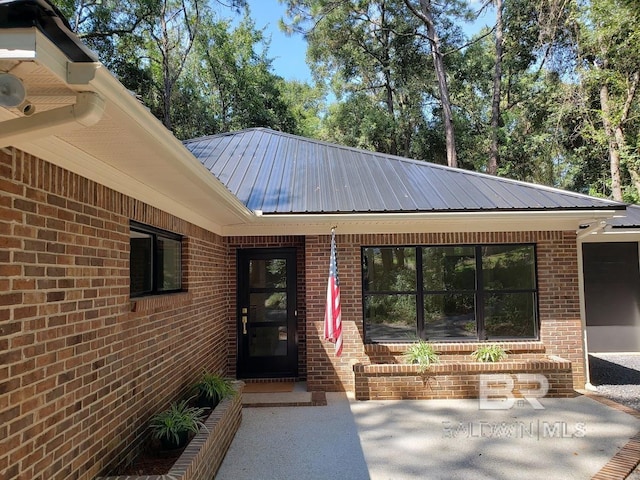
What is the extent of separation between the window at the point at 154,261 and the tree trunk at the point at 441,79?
14257mm

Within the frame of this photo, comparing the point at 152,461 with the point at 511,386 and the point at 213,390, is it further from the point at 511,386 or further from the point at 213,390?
the point at 511,386

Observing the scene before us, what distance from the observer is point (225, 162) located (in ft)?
27.6

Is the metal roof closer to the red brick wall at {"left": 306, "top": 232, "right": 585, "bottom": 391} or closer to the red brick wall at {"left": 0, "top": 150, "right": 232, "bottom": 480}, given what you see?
the red brick wall at {"left": 306, "top": 232, "right": 585, "bottom": 391}

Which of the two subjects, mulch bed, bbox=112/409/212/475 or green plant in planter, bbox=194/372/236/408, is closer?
mulch bed, bbox=112/409/212/475

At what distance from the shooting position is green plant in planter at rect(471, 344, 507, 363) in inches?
260

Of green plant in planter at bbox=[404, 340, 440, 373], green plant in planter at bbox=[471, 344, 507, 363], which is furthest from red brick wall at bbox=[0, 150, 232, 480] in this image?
green plant in planter at bbox=[471, 344, 507, 363]

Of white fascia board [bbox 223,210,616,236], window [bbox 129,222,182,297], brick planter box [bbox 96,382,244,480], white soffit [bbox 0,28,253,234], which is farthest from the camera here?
white fascia board [bbox 223,210,616,236]

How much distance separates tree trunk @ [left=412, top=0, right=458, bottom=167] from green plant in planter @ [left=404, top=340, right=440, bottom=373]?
1194 centimetres

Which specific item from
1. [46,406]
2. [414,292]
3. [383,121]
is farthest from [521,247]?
[383,121]

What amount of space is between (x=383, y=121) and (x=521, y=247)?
45.4ft

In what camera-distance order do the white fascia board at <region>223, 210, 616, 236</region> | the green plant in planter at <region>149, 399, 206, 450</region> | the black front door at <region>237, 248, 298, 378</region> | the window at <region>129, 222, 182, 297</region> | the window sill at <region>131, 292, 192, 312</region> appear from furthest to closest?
the black front door at <region>237, 248, 298, 378</region> → the white fascia board at <region>223, 210, 616, 236</region> → the window at <region>129, 222, 182, 297</region> → the window sill at <region>131, 292, 192, 312</region> → the green plant in planter at <region>149, 399, 206, 450</region>

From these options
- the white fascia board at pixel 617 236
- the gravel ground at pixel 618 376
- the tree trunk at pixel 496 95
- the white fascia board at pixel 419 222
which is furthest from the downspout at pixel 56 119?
the tree trunk at pixel 496 95

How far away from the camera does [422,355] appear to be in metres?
6.52

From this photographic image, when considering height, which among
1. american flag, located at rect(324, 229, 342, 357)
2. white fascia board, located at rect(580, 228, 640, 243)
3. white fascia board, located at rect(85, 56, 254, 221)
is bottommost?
american flag, located at rect(324, 229, 342, 357)
